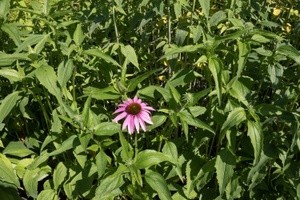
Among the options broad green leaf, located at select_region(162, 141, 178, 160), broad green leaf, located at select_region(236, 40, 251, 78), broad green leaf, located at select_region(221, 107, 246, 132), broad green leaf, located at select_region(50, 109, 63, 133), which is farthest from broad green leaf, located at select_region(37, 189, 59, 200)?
broad green leaf, located at select_region(236, 40, 251, 78)

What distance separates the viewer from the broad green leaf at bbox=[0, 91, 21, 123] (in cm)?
151

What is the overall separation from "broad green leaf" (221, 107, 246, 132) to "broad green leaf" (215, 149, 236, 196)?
153mm

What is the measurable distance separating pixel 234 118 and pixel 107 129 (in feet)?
1.34

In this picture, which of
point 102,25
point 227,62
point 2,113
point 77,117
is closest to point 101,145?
point 77,117

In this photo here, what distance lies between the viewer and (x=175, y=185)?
1.75 m

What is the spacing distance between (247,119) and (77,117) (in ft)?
1.78

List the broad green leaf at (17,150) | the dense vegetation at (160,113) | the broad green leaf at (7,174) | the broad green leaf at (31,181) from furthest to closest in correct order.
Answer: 1. the broad green leaf at (17,150)
2. the broad green leaf at (31,181)
3. the broad green leaf at (7,174)
4. the dense vegetation at (160,113)

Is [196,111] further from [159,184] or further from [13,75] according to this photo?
[13,75]

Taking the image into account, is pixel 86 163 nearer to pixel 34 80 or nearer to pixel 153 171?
pixel 153 171

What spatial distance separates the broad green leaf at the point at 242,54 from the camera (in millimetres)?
1396

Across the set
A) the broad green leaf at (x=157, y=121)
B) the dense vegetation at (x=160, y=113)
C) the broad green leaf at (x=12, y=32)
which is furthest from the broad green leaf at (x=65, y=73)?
the broad green leaf at (x=157, y=121)

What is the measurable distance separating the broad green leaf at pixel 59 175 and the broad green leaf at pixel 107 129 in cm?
37

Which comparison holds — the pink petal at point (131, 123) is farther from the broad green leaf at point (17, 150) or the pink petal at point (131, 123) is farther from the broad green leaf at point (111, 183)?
the broad green leaf at point (17, 150)

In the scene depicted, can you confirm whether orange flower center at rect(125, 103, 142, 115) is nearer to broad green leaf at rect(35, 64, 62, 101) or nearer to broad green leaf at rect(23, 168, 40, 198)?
broad green leaf at rect(35, 64, 62, 101)
